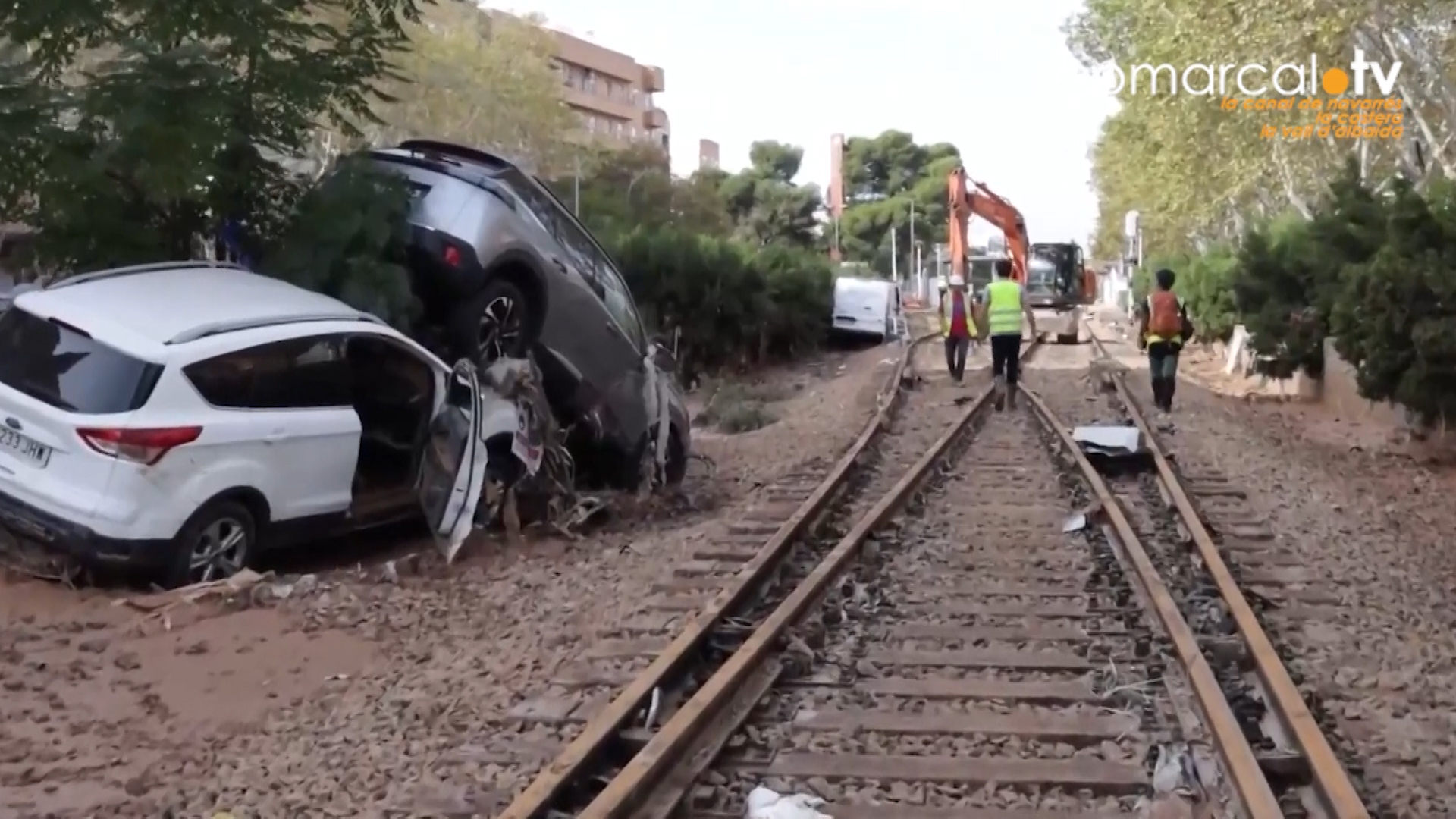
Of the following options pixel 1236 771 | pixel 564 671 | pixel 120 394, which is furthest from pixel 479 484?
pixel 1236 771

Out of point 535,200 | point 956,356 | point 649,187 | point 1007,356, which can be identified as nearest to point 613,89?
point 649,187

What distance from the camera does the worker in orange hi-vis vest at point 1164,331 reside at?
1625 centimetres

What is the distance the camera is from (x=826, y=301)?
36844mm

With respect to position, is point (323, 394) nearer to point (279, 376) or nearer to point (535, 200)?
point (279, 376)

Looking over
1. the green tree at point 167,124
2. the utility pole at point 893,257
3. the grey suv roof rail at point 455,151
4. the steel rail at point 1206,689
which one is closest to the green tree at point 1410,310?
the steel rail at point 1206,689

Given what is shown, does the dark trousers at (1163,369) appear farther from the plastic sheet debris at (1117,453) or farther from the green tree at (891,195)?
the green tree at (891,195)

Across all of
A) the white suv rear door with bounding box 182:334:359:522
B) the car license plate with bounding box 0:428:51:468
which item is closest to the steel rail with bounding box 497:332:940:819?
the white suv rear door with bounding box 182:334:359:522

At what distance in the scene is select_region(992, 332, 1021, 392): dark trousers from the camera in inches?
689

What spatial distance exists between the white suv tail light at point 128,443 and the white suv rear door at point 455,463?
200 cm

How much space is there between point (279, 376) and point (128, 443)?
3.62 ft

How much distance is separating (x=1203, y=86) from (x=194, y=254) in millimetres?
19177

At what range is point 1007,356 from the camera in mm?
17844

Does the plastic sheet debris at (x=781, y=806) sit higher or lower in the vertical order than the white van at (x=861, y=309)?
lower

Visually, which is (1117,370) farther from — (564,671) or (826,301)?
(564,671)
